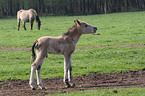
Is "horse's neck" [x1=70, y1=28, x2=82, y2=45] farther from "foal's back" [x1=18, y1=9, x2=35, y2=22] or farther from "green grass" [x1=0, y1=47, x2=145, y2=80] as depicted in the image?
"foal's back" [x1=18, y1=9, x2=35, y2=22]

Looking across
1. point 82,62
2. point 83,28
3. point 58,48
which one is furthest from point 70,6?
point 58,48

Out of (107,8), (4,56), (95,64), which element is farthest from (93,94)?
(107,8)

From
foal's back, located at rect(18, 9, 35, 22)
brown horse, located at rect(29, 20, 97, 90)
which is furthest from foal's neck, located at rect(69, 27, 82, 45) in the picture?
foal's back, located at rect(18, 9, 35, 22)

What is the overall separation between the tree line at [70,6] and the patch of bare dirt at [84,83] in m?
48.7

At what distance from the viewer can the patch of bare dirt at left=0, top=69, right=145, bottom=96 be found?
31.3 feet

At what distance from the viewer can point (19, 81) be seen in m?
11.2

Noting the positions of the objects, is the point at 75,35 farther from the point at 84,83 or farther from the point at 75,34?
the point at 84,83

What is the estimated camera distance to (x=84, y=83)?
10.7 metres

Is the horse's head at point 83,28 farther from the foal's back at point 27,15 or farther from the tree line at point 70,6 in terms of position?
the tree line at point 70,6

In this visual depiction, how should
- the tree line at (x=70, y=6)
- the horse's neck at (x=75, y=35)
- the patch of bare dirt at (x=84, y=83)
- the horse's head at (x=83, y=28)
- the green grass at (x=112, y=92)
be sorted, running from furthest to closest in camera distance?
1. the tree line at (x=70, y=6)
2. the horse's head at (x=83, y=28)
3. the horse's neck at (x=75, y=35)
4. the patch of bare dirt at (x=84, y=83)
5. the green grass at (x=112, y=92)

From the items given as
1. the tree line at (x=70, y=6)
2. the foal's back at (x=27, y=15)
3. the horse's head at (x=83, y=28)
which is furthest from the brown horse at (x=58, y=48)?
the tree line at (x=70, y=6)

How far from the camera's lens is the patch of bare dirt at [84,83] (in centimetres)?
955

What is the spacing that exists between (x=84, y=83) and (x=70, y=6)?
5217 centimetres

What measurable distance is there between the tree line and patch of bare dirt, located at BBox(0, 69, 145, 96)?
4870cm
